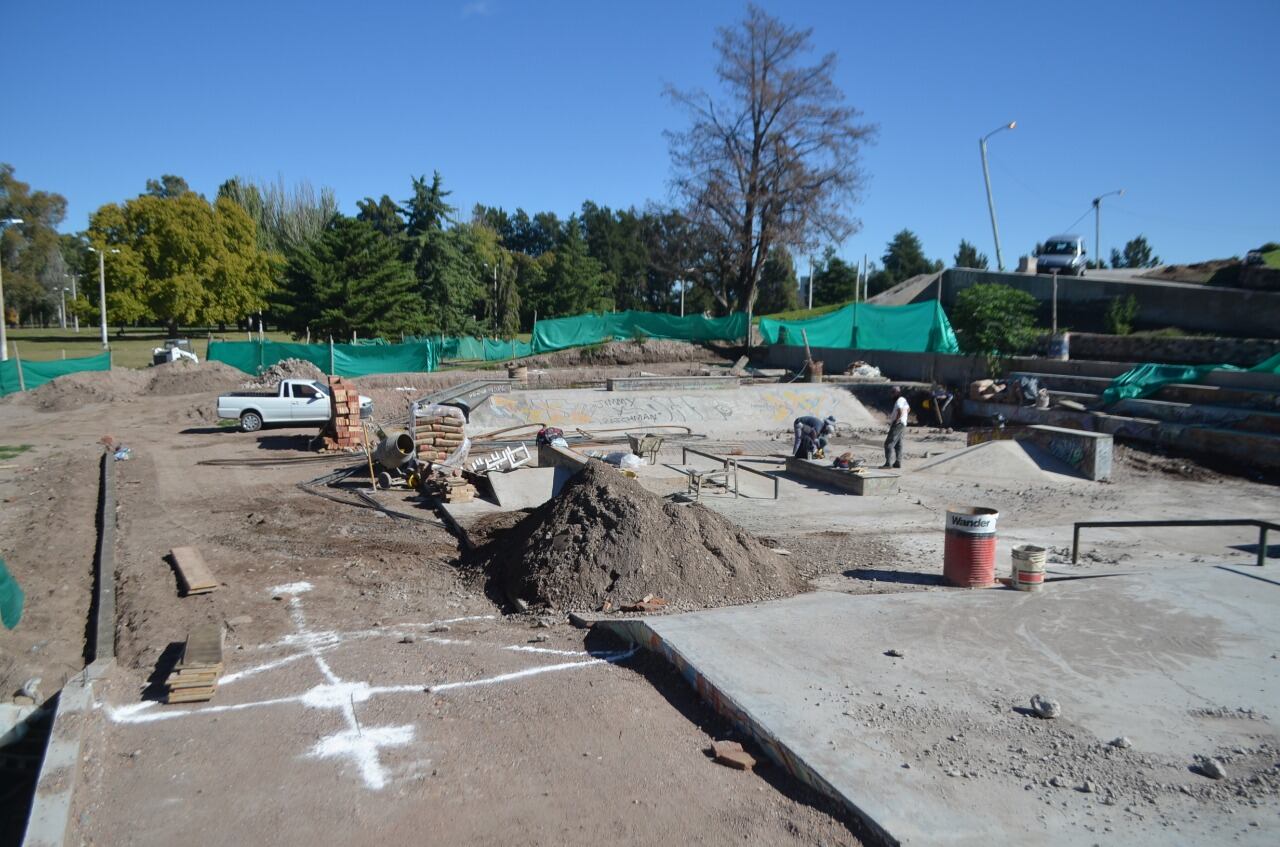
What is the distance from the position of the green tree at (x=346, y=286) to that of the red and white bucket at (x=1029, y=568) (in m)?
46.8

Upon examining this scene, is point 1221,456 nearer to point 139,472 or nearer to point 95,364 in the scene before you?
point 139,472

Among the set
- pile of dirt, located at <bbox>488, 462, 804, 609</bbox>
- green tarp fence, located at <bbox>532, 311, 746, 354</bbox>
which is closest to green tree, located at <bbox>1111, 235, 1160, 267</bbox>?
→ green tarp fence, located at <bbox>532, 311, 746, 354</bbox>

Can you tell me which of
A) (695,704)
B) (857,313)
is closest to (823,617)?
(695,704)

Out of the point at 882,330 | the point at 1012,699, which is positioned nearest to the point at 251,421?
the point at 882,330

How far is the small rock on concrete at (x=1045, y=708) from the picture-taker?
615cm

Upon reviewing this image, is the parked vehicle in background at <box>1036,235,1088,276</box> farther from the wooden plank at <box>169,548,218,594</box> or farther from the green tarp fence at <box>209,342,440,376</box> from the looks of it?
the wooden plank at <box>169,548,218,594</box>

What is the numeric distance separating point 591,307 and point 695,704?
71866 mm

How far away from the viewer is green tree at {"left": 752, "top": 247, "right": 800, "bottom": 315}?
72844 millimetres

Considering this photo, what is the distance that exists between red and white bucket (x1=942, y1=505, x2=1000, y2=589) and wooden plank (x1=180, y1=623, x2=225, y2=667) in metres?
8.00

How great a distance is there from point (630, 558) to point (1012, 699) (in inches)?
171

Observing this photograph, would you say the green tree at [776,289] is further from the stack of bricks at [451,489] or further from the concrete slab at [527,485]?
the stack of bricks at [451,489]

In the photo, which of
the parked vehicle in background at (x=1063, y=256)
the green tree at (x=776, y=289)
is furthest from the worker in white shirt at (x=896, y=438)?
the green tree at (x=776, y=289)

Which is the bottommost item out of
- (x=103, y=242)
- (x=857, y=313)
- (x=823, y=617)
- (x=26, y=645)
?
(x=26, y=645)

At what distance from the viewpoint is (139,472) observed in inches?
754
